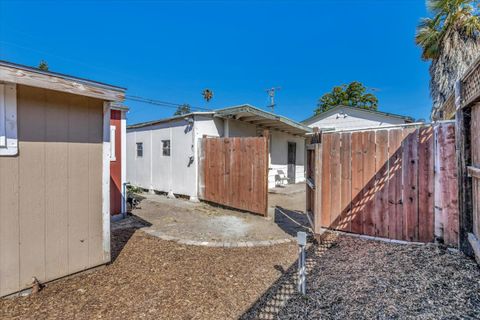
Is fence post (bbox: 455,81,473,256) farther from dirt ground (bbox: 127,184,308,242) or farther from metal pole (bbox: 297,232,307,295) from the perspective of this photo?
dirt ground (bbox: 127,184,308,242)

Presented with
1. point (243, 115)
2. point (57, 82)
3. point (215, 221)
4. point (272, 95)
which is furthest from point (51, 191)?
point (272, 95)

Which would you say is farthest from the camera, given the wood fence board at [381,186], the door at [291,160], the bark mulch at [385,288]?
the door at [291,160]

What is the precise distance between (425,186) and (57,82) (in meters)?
4.80

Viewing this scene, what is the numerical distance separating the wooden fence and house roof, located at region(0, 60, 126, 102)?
321cm

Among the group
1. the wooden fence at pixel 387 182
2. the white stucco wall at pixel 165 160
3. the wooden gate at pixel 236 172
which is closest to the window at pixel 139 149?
the white stucco wall at pixel 165 160

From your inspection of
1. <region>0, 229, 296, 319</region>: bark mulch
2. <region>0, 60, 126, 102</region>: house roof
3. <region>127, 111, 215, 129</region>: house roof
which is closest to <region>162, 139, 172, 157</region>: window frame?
<region>127, 111, 215, 129</region>: house roof

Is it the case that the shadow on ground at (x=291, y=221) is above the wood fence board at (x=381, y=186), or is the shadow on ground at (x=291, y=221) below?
below

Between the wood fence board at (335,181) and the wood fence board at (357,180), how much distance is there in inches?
8.9

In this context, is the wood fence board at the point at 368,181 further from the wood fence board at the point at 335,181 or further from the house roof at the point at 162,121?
the house roof at the point at 162,121

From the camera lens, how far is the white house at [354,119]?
13.0 meters

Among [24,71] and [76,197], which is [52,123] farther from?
[76,197]

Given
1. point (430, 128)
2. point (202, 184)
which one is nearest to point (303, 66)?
point (202, 184)

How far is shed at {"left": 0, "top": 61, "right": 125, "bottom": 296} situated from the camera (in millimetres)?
2363

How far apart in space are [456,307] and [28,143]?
169 inches
